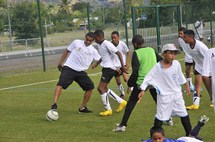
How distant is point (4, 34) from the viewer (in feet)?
95.6

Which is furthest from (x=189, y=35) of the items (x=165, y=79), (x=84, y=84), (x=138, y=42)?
(x=84, y=84)

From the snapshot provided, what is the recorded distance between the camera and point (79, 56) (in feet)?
33.9

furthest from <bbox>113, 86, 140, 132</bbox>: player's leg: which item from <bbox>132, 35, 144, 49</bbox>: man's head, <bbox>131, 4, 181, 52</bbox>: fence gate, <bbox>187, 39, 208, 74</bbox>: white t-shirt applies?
<bbox>131, 4, 181, 52</bbox>: fence gate

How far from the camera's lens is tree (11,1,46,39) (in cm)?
2742

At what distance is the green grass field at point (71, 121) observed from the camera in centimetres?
815

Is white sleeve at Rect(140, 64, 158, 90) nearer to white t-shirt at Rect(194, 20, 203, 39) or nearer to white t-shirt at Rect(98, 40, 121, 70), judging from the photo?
white t-shirt at Rect(98, 40, 121, 70)

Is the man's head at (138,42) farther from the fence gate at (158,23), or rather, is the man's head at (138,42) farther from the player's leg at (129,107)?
the fence gate at (158,23)

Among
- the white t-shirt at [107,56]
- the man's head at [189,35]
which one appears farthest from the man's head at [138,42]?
the white t-shirt at [107,56]

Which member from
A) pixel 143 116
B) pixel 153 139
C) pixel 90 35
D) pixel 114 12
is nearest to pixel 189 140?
pixel 153 139

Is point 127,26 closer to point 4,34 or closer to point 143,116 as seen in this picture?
point 4,34

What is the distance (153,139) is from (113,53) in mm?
4872

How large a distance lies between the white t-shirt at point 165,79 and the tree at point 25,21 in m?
20.7

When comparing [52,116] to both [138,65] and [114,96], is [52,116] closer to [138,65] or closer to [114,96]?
[114,96]

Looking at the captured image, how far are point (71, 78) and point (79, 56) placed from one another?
516 millimetres
